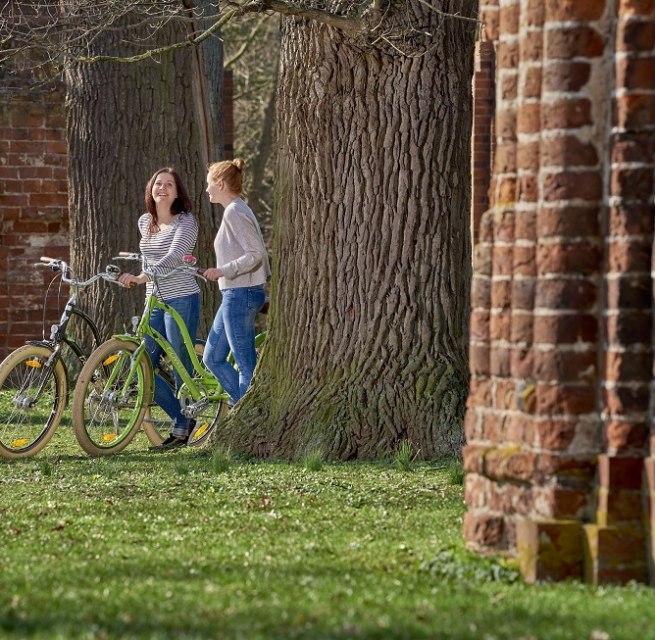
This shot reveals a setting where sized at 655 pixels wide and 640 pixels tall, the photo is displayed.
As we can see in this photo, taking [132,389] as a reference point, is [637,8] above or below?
above

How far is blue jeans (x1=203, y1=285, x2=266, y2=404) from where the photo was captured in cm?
1073

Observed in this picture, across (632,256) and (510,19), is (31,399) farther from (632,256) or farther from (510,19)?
(632,256)

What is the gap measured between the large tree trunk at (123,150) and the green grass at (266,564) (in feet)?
17.3

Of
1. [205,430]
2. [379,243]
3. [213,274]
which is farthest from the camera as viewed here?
[205,430]

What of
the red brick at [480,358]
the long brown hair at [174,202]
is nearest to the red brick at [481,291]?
the red brick at [480,358]

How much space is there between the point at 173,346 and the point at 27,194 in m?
5.96

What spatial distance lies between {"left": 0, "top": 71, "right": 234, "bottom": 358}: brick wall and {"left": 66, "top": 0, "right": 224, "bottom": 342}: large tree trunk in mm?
1745

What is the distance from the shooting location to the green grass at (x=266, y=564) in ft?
16.1

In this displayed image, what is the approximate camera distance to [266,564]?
6.14 metres

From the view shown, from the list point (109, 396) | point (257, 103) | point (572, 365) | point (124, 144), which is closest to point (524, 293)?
point (572, 365)

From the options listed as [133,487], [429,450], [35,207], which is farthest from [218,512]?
[35,207]

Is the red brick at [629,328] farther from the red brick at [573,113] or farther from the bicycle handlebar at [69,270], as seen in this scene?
the bicycle handlebar at [69,270]

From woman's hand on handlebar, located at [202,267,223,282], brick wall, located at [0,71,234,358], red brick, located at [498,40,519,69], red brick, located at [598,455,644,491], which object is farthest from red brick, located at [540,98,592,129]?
brick wall, located at [0,71,234,358]

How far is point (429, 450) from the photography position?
955cm
